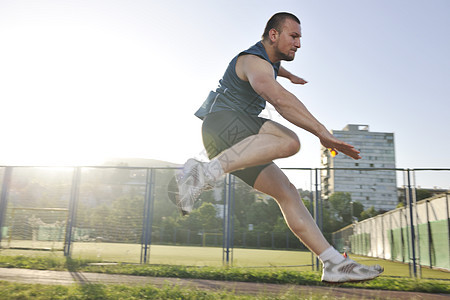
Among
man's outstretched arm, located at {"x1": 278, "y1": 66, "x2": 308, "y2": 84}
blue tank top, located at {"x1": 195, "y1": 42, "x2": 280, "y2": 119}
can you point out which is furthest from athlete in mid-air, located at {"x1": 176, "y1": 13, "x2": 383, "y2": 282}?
man's outstretched arm, located at {"x1": 278, "y1": 66, "x2": 308, "y2": 84}

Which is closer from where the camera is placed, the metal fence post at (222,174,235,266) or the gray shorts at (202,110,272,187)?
the gray shorts at (202,110,272,187)

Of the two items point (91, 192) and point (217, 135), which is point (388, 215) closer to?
point (91, 192)

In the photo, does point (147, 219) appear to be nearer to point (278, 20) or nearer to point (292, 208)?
point (292, 208)

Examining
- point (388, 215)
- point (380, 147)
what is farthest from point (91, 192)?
point (380, 147)

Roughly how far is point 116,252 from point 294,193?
9592 mm

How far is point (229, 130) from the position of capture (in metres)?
2.09

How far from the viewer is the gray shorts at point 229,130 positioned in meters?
2.07

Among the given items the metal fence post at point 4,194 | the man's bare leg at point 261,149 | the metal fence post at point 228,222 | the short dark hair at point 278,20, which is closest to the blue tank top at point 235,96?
the short dark hair at point 278,20

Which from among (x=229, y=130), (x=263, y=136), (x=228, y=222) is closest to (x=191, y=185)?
(x=229, y=130)

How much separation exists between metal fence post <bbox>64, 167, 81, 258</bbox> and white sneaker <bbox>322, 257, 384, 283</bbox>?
799 cm

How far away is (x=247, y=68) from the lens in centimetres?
198

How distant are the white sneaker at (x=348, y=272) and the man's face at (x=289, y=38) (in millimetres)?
1296

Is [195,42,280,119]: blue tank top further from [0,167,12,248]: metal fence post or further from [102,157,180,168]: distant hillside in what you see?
[0,167,12,248]: metal fence post

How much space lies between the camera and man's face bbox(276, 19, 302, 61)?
2.15 m
